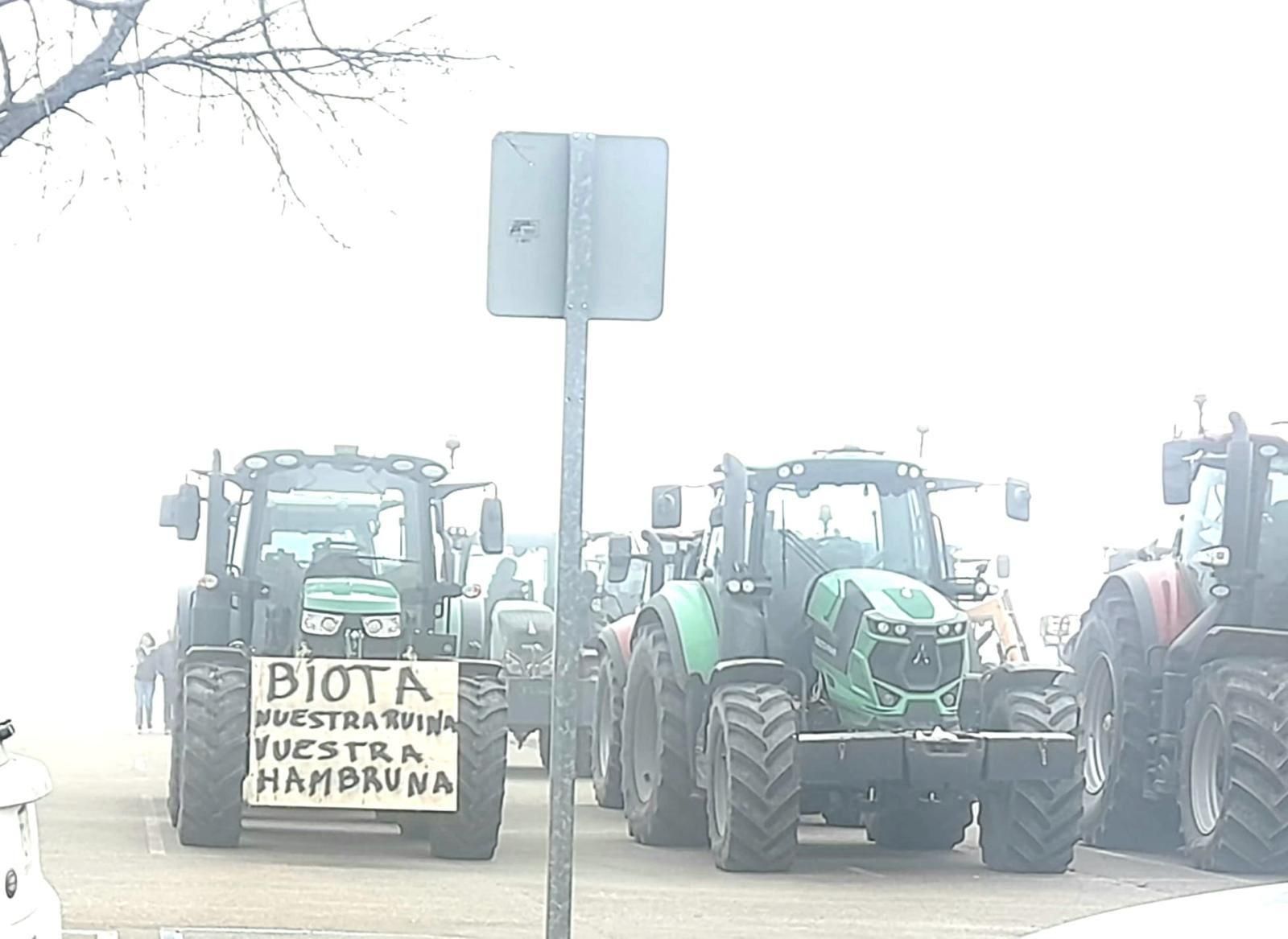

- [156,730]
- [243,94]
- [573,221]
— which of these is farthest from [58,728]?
[573,221]

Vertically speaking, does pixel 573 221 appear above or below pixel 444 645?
A: above

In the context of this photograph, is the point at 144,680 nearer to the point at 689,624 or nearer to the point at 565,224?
the point at 689,624

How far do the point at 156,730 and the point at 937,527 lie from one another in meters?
24.0

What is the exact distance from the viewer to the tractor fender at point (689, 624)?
47.9ft

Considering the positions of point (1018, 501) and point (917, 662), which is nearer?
point (917, 662)

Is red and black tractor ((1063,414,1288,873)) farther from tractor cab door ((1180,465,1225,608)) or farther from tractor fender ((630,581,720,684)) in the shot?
→ tractor fender ((630,581,720,684))

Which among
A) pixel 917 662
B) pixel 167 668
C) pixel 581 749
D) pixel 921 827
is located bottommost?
pixel 581 749

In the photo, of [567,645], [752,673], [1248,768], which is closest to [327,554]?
[752,673]

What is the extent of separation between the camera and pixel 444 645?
49.2 feet

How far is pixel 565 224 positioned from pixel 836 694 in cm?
694

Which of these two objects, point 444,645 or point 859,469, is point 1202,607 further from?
point 444,645

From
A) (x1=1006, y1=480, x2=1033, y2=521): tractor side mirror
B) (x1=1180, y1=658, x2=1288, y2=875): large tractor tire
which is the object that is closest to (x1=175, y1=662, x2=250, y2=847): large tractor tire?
(x1=1006, y1=480, x2=1033, y2=521): tractor side mirror

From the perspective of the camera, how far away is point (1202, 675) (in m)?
14.1

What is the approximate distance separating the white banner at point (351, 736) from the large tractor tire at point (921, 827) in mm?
3117
